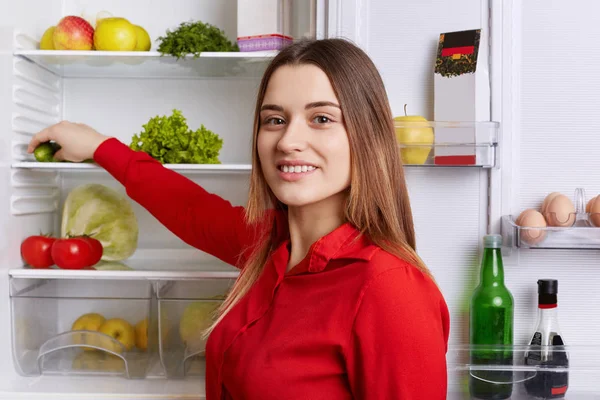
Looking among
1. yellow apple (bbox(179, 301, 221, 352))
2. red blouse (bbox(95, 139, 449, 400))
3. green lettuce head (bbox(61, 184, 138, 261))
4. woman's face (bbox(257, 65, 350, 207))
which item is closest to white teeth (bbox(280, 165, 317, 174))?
woman's face (bbox(257, 65, 350, 207))

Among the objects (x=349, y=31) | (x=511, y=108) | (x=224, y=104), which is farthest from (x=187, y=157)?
(x=511, y=108)

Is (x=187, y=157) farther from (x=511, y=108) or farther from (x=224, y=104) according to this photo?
(x=511, y=108)

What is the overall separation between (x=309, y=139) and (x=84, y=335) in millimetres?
A: 937

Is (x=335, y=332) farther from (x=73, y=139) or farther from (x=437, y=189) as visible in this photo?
(x=73, y=139)

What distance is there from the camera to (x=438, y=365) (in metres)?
0.97

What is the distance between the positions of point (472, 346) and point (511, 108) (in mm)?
545

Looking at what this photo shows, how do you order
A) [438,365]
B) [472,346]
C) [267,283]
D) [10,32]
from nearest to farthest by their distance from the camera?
[438,365], [267,283], [472,346], [10,32]

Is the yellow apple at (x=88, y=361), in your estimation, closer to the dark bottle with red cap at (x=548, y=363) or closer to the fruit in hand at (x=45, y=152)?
the fruit in hand at (x=45, y=152)

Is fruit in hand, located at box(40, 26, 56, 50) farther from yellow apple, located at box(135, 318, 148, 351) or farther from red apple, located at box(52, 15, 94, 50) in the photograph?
yellow apple, located at box(135, 318, 148, 351)

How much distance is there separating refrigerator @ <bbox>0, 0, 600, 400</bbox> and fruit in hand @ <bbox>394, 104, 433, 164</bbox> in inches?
1.1

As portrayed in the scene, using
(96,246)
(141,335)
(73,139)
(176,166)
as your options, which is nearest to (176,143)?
(176,166)

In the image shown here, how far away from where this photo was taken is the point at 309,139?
1035mm

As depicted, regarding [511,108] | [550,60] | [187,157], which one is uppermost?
[550,60]

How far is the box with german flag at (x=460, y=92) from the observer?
1.47 meters
